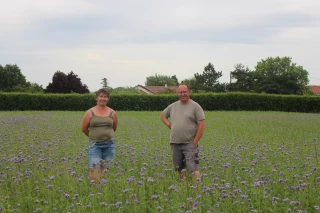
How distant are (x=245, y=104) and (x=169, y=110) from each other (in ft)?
101

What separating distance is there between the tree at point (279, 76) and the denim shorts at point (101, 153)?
72.8 metres

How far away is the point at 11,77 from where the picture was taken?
3044 inches

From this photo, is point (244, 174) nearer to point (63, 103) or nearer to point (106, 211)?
point (106, 211)

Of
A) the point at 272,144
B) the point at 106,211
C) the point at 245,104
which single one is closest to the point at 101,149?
the point at 106,211

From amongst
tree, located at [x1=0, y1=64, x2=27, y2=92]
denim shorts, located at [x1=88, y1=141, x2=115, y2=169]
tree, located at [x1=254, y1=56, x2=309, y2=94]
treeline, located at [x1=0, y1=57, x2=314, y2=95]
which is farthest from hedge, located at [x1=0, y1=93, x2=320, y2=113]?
tree, located at [x1=0, y1=64, x2=27, y2=92]

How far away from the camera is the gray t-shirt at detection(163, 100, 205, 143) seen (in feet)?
21.6

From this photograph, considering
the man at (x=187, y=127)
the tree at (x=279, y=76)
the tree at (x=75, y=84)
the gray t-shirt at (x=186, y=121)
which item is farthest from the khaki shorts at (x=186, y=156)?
the tree at (x=279, y=76)

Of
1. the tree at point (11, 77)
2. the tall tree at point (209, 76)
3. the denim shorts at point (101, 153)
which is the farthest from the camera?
the tall tree at point (209, 76)

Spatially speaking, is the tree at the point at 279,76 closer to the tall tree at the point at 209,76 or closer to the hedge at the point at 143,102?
the tall tree at the point at 209,76

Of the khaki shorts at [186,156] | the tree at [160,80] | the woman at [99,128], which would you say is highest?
the tree at [160,80]

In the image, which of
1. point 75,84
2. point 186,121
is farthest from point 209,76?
point 186,121

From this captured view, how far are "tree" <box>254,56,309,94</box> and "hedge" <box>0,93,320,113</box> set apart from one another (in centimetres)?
3950

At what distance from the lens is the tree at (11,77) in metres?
76.0

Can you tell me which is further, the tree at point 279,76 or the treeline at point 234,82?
the tree at point 279,76
